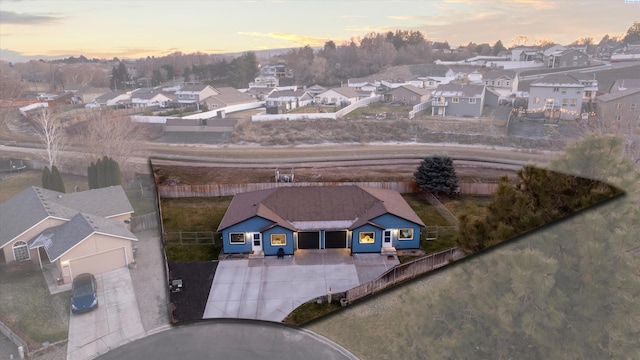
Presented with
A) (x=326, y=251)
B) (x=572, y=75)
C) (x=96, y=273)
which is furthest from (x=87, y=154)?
(x=572, y=75)

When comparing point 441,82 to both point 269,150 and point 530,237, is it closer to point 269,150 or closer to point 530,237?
point 269,150

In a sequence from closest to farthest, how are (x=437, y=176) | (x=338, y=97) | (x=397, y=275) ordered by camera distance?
(x=397, y=275) < (x=437, y=176) < (x=338, y=97)

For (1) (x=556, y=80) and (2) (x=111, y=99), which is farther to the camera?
(2) (x=111, y=99)

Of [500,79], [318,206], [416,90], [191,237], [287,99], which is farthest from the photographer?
[416,90]

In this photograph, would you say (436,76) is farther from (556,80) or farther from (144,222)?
(144,222)

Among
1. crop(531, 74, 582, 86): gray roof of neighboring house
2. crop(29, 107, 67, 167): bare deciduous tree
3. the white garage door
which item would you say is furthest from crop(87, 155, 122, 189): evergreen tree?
crop(531, 74, 582, 86): gray roof of neighboring house

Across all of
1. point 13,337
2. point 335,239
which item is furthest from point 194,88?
point 13,337

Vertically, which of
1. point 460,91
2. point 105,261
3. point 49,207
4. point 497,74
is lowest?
point 105,261

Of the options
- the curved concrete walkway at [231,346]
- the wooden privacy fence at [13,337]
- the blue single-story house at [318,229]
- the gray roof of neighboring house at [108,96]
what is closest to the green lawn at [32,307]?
the wooden privacy fence at [13,337]
